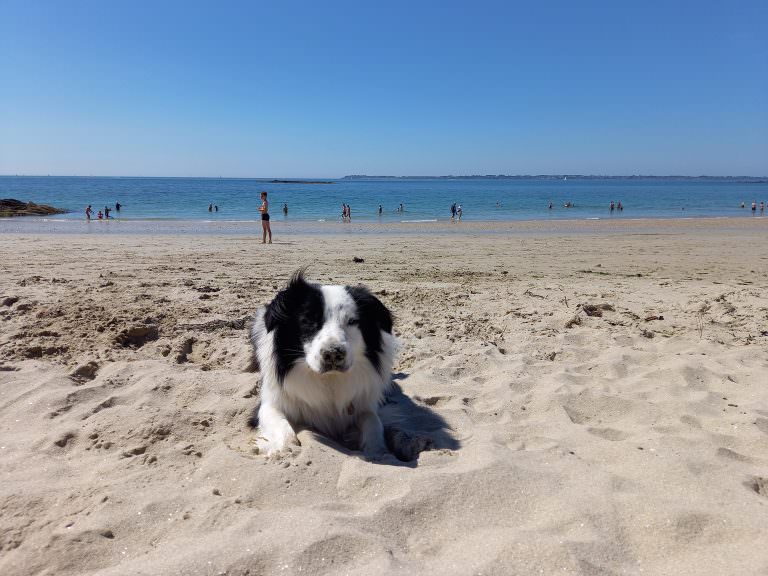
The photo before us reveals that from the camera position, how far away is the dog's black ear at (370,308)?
3.40 metres

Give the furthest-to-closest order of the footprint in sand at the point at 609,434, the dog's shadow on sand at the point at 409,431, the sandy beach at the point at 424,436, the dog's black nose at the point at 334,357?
the footprint in sand at the point at 609,434
the dog's shadow on sand at the point at 409,431
the dog's black nose at the point at 334,357
the sandy beach at the point at 424,436

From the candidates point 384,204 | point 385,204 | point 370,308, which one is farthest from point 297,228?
point 385,204

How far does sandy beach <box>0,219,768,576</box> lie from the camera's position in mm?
2006

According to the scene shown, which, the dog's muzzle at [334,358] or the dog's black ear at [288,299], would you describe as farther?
the dog's black ear at [288,299]

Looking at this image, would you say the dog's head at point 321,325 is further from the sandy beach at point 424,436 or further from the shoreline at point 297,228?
the shoreline at point 297,228

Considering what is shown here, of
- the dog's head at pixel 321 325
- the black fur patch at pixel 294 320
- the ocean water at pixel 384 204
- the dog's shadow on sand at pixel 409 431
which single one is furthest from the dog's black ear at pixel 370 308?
the ocean water at pixel 384 204

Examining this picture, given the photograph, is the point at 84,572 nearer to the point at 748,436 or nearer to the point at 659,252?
the point at 748,436

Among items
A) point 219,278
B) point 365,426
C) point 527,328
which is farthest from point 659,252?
point 365,426

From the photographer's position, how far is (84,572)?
73.5 inches

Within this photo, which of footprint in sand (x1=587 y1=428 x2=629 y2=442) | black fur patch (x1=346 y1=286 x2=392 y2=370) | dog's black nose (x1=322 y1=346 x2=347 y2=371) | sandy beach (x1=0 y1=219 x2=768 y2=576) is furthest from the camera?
black fur patch (x1=346 y1=286 x2=392 y2=370)

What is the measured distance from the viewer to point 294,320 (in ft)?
10.8

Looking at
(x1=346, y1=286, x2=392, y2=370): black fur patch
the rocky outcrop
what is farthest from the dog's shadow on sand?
the rocky outcrop

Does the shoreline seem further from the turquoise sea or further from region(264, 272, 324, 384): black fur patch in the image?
region(264, 272, 324, 384): black fur patch

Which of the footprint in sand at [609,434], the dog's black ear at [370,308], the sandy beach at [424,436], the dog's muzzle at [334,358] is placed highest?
the dog's black ear at [370,308]
